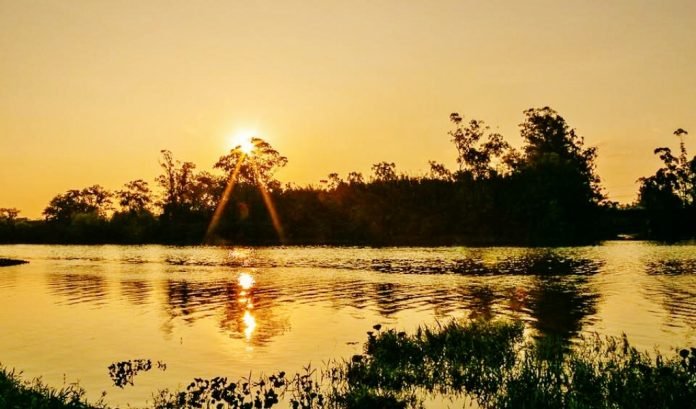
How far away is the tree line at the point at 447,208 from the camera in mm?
124812

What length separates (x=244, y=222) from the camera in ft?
511

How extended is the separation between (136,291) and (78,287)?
22.5ft

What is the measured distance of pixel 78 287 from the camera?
162 feet

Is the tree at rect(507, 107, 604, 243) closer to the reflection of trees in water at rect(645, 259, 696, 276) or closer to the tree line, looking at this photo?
the tree line

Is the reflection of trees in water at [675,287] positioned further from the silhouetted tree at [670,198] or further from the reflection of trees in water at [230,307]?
the silhouetted tree at [670,198]

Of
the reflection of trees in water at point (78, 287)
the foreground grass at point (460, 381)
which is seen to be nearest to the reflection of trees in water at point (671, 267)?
the foreground grass at point (460, 381)

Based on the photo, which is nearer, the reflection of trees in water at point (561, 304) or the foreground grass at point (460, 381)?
the foreground grass at point (460, 381)

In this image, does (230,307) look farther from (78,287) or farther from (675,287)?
(675,287)

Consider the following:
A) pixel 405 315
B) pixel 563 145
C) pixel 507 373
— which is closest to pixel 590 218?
pixel 563 145

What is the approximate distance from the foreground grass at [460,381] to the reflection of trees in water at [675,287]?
9.02 m

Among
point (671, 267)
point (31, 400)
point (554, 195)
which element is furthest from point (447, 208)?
point (31, 400)

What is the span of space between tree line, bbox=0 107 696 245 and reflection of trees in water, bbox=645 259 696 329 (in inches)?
2066

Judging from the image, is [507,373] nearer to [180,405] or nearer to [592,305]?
[180,405]

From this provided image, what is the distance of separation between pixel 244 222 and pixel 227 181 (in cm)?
2551
